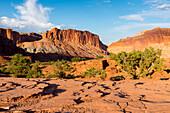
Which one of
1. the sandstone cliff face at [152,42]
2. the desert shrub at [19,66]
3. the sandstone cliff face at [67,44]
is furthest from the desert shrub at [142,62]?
the sandstone cliff face at [67,44]

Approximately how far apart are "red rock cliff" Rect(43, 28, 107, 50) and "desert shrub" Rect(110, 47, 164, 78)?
7879 centimetres

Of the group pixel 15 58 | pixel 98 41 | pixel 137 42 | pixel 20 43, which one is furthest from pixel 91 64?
pixel 98 41

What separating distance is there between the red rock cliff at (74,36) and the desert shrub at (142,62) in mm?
78795

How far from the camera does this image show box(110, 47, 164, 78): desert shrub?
12.4 meters

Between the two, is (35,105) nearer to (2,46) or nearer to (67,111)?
(67,111)

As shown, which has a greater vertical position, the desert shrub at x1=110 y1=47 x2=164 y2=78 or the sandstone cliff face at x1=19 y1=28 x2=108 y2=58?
the sandstone cliff face at x1=19 y1=28 x2=108 y2=58

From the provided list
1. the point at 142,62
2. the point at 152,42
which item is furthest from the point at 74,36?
the point at 142,62

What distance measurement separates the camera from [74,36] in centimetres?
9819

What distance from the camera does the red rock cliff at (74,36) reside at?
9100 cm

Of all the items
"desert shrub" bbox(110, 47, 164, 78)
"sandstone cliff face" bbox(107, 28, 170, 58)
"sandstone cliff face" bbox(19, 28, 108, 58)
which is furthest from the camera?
"sandstone cliff face" bbox(19, 28, 108, 58)

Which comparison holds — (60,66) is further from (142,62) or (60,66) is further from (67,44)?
(67,44)

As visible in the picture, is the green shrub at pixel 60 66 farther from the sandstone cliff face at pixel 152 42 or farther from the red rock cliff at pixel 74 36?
the red rock cliff at pixel 74 36

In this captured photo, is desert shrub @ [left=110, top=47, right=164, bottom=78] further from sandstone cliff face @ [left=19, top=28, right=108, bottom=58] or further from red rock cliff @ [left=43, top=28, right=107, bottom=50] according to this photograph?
red rock cliff @ [left=43, top=28, right=107, bottom=50]

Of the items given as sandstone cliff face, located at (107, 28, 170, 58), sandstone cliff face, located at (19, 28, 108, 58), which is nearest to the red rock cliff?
sandstone cliff face, located at (19, 28, 108, 58)
